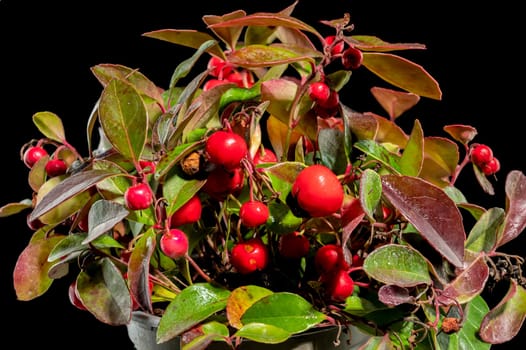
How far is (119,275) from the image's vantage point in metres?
0.91

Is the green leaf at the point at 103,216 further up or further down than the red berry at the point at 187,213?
further up

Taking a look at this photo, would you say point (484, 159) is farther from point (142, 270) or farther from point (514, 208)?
point (142, 270)

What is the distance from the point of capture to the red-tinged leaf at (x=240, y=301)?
0.89 meters

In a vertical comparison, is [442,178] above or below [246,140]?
below

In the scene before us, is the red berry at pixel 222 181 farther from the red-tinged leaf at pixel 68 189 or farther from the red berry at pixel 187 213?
the red-tinged leaf at pixel 68 189

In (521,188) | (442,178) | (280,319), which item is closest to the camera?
(280,319)

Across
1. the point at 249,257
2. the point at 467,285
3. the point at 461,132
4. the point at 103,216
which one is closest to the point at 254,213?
the point at 249,257

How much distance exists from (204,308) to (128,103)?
0.84ft

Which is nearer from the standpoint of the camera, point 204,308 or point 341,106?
point 204,308

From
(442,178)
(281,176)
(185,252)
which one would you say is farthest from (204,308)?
(442,178)

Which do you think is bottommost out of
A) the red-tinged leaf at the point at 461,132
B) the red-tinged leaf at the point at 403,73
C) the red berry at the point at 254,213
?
the red-tinged leaf at the point at 461,132

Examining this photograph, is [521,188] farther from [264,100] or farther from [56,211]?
[56,211]

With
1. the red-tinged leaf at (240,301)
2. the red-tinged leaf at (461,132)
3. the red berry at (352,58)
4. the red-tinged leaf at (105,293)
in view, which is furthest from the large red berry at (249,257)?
the red-tinged leaf at (461,132)

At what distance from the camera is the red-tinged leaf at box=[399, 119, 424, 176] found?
96cm
